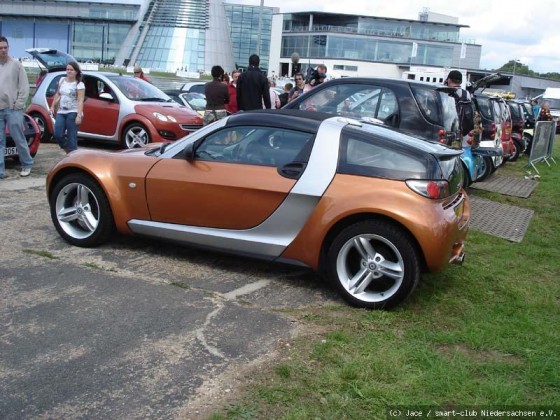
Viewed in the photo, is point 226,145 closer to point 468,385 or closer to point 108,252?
point 108,252

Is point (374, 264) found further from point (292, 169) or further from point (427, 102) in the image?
point (427, 102)

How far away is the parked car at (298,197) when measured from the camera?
4.52 meters

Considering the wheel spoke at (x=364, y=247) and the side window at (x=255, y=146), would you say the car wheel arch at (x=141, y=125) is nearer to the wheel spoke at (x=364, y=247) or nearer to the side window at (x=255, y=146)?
the side window at (x=255, y=146)

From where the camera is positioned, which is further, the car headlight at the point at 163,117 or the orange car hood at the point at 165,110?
the orange car hood at the point at 165,110

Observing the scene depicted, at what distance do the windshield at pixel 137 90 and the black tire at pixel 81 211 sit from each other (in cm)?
645

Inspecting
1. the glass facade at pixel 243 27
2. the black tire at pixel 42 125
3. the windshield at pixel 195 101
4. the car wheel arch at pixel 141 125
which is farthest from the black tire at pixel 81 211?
the glass facade at pixel 243 27

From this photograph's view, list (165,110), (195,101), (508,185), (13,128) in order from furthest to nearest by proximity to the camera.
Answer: (195,101) → (508,185) → (165,110) → (13,128)

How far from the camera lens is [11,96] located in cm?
835

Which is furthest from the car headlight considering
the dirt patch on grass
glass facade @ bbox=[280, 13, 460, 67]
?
glass facade @ bbox=[280, 13, 460, 67]

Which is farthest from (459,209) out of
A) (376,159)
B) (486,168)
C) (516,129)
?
(516,129)

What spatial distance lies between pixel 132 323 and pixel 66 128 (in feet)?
19.5

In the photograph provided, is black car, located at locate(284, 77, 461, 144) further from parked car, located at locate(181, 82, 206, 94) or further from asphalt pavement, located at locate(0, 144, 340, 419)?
parked car, located at locate(181, 82, 206, 94)

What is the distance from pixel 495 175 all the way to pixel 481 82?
2.96 metres

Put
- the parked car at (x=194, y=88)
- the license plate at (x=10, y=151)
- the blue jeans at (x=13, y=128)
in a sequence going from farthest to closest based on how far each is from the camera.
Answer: the parked car at (x=194, y=88)
the license plate at (x=10, y=151)
the blue jeans at (x=13, y=128)
